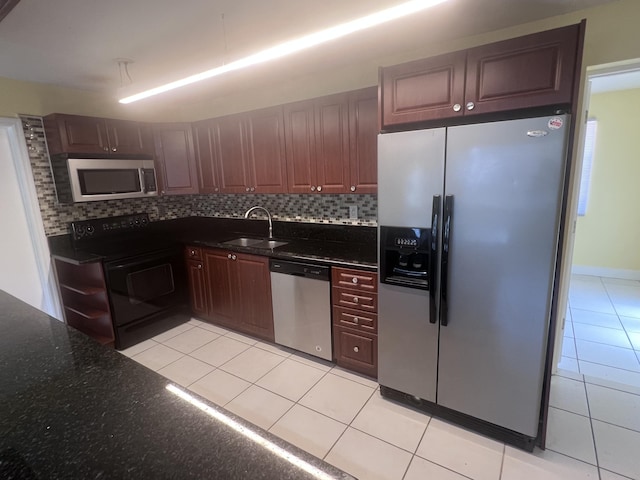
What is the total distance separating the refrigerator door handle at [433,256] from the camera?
71.0 inches

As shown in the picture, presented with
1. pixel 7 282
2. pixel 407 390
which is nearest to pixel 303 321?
pixel 407 390

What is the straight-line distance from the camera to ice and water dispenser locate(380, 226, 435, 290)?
6.24 feet

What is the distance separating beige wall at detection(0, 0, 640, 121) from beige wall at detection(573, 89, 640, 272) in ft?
9.63

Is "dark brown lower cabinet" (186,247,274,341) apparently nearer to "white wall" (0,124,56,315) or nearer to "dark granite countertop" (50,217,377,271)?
"dark granite countertop" (50,217,377,271)

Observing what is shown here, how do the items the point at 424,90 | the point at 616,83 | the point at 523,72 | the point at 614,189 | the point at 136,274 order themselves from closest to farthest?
1. the point at 523,72
2. the point at 424,90
3. the point at 136,274
4. the point at 616,83
5. the point at 614,189

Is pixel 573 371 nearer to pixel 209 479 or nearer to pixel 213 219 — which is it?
pixel 209 479

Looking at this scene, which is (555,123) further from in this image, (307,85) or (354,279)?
→ (307,85)

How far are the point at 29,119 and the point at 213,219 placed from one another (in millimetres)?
1902

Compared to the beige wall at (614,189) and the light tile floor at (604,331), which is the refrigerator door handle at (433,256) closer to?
the light tile floor at (604,331)

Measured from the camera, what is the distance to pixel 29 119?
2.86 m

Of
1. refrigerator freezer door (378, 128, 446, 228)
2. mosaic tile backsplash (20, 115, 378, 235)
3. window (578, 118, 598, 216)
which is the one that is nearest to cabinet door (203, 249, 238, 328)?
mosaic tile backsplash (20, 115, 378, 235)

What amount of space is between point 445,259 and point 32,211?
11.6 feet

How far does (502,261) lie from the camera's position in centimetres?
169

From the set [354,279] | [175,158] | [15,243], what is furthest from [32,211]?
[354,279]
